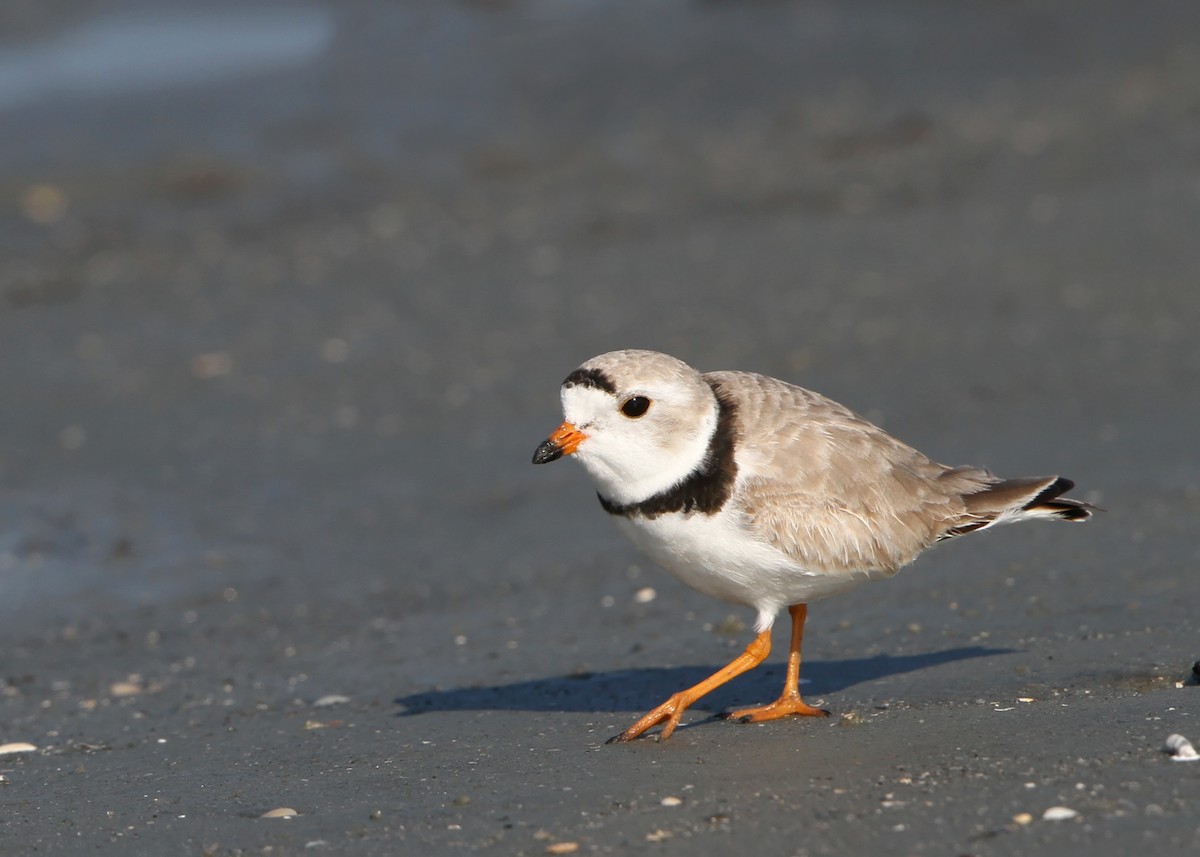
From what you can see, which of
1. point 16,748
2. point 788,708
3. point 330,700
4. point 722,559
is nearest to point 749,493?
point 722,559

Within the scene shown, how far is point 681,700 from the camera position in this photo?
5094 millimetres

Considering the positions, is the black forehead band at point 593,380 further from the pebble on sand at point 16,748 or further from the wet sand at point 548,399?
the pebble on sand at point 16,748

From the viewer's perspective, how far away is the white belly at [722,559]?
5.02 meters

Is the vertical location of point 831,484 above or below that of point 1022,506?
above

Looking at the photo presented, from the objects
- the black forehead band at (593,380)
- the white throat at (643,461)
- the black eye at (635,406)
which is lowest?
the white throat at (643,461)

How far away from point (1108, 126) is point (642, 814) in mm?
9922

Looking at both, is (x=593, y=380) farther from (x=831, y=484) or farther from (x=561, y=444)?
(x=831, y=484)

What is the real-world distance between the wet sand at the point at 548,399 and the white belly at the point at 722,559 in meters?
0.45

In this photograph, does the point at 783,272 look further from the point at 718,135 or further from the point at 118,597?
the point at 118,597

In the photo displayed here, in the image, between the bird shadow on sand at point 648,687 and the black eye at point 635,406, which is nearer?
the black eye at point 635,406

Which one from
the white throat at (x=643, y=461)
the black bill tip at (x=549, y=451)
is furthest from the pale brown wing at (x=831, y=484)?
the black bill tip at (x=549, y=451)

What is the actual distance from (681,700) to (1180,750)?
1572 millimetres

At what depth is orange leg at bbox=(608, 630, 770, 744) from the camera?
16.5ft

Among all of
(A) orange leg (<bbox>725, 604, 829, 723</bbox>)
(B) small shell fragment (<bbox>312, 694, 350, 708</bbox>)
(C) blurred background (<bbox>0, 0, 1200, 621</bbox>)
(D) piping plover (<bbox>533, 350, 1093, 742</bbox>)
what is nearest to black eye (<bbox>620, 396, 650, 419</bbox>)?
(D) piping plover (<bbox>533, 350, 1093, 742</bbox>)
